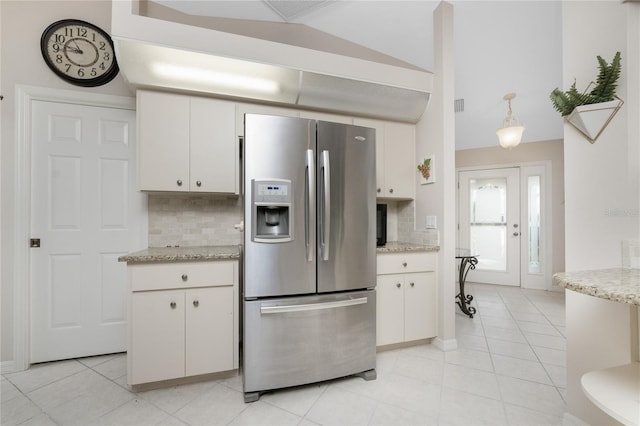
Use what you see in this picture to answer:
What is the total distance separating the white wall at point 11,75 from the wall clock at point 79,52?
0.23 ft

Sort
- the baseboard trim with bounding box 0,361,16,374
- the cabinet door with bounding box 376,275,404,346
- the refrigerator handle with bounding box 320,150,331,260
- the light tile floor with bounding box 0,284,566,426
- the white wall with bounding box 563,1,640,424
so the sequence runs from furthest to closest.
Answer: the cabinet door with bounding box 376,275,404,346, the baseboard trim with bounding box 0,361,16,374, the refrigerator handle with bounding box 320,150,331,260, the light tile floor with bounding box 0,284,566,426, the white wall with bounding box 563,1,640,424

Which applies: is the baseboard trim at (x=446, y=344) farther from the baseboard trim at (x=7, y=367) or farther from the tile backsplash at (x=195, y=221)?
the baseboard trim at (x=7, y=367)

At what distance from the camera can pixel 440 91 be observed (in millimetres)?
2406

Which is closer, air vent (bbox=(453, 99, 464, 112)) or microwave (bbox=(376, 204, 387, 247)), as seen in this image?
microwave (bbox=(376, 204, 387, 247))

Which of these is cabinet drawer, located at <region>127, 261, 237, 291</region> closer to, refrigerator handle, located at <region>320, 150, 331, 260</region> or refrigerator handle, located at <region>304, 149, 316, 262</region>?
refrigerator handle, located at <region>304, 149, 316, 262</region>

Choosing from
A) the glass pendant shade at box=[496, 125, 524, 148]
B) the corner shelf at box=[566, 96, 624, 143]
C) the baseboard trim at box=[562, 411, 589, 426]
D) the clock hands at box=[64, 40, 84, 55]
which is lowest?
the baseboard trim at box=[562, 411, 589, 426]

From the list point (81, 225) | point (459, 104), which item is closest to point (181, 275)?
point (81, 225)

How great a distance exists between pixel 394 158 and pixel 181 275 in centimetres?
210

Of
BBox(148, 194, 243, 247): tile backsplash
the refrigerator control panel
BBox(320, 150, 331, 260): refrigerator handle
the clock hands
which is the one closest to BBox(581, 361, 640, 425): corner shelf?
BBox(320, 150, 331, 260): refrigerator handle

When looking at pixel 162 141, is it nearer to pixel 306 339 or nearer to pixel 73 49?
pixel 73 49

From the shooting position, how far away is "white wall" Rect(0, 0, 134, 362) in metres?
2.00

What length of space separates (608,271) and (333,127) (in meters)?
1.58

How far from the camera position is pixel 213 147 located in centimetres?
214

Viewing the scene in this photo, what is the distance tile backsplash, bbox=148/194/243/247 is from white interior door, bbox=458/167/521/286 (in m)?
4.20
